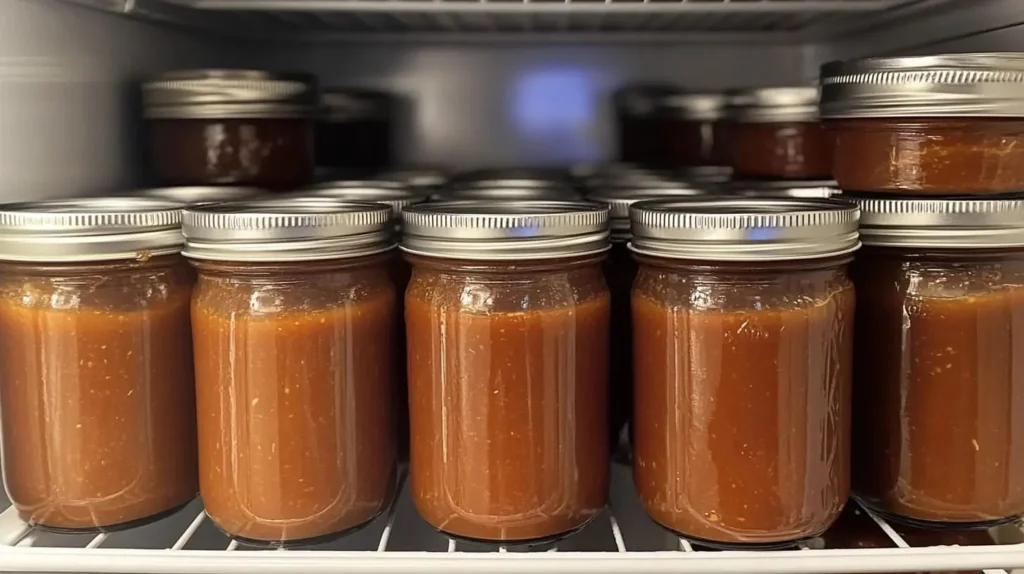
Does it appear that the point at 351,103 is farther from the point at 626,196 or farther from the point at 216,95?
the point at 626,196

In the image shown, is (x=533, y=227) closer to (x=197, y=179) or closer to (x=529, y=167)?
(x=197, y=179)

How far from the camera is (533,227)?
2.38 feet

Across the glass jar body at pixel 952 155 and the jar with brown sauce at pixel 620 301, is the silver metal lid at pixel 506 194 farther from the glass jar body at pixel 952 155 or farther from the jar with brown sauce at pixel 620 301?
the glass jar body at pixel 952 155

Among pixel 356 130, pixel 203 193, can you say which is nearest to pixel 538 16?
pixel 356 130

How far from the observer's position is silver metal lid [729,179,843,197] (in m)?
0.97

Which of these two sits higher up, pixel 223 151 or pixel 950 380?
pixel 223 151

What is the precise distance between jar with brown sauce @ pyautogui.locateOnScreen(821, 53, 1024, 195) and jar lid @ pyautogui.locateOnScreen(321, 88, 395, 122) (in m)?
0.77

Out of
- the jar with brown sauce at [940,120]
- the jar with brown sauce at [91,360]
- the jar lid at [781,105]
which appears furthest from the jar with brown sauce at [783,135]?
the jar with brown sauce at [91,360]

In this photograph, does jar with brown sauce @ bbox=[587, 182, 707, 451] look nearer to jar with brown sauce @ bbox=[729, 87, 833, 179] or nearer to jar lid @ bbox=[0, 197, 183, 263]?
jar with brown sauce @ bbox=[729, 87, 833, 179]

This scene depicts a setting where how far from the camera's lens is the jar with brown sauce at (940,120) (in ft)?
2.55

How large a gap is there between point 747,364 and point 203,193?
62 centimetres

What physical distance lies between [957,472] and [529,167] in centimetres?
91

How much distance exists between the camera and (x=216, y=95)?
1059 mm

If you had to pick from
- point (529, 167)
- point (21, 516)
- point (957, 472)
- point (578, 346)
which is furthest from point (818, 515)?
point (529, 167)
